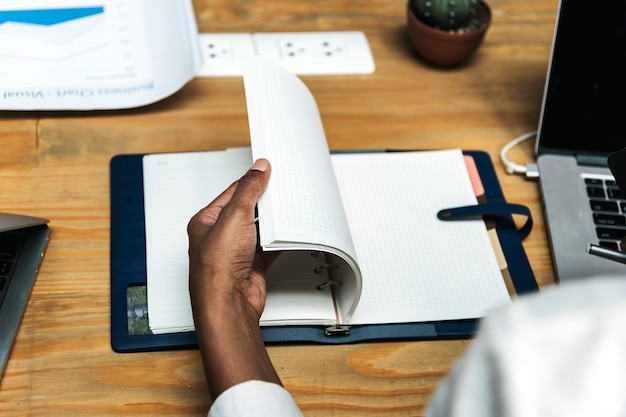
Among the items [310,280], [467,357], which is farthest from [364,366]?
[467,357]

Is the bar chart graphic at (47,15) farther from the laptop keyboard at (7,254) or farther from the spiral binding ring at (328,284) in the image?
the spiral binding ring at (328,284)

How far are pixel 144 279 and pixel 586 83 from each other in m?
0.57

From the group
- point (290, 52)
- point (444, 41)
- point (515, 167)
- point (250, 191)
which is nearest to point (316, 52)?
point (290, 52)

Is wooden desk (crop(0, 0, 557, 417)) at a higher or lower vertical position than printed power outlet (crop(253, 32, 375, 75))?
lower

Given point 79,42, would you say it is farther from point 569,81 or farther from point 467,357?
point 467,357

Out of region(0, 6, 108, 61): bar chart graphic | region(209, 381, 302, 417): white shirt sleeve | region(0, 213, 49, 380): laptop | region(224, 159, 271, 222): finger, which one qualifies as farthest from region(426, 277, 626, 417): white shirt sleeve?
region(0, 6, 108, 61): bar chart graphic

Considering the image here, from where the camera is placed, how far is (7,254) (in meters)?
0.81

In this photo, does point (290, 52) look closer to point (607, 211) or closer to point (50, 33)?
point (50, 33)

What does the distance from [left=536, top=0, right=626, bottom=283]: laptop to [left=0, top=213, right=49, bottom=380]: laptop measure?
57cm

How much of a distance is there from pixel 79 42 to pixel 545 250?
0.63 meters

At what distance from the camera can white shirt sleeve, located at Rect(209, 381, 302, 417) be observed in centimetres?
61

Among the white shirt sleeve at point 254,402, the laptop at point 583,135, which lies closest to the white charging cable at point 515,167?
the laptop at point 583,135

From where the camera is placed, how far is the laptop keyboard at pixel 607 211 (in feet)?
2.87

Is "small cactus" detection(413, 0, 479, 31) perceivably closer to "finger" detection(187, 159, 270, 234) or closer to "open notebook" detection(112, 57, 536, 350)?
"open notebook" detection(112, 57, 536, 350)
